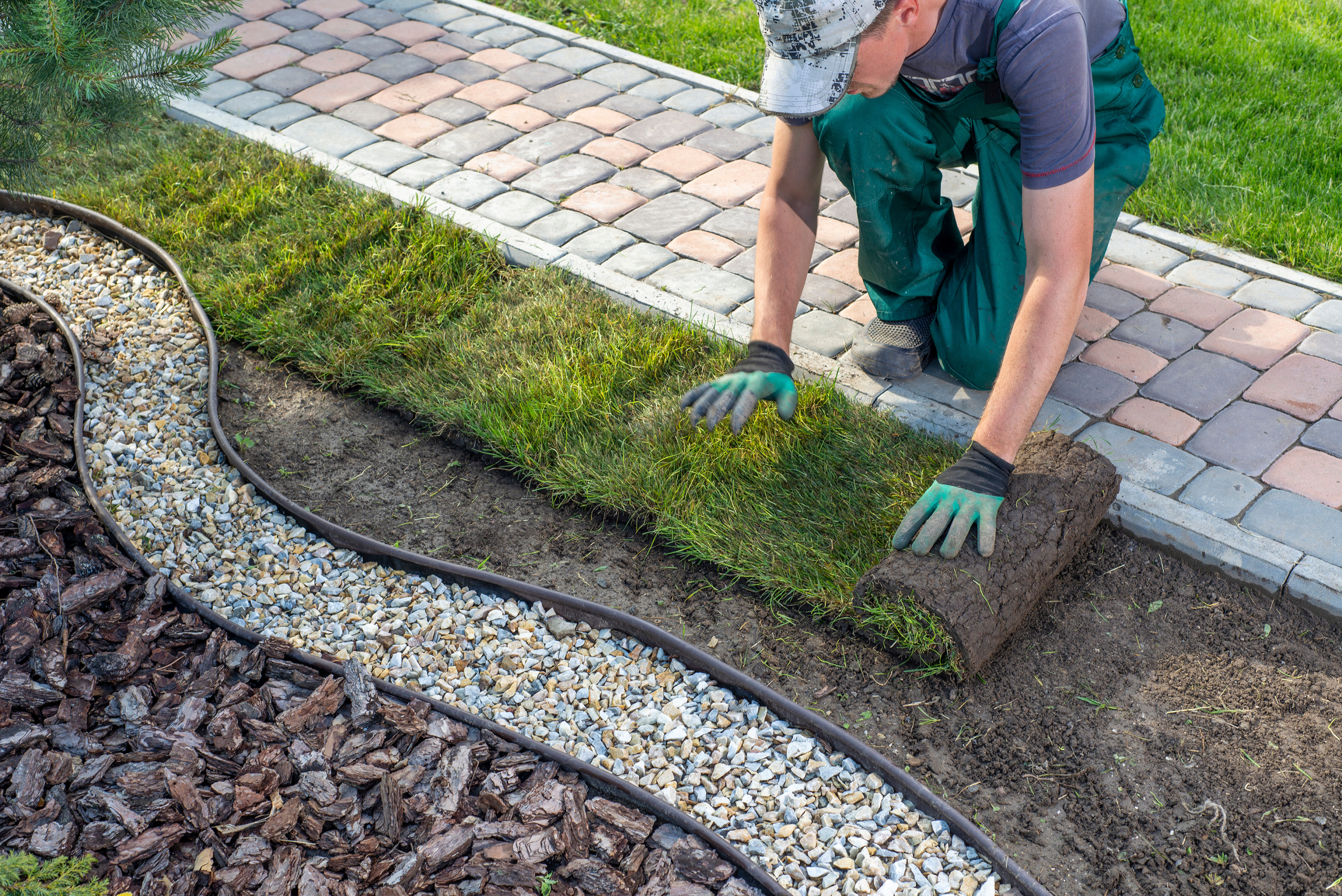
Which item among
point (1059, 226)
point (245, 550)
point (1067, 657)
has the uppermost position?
point (1059, 226)

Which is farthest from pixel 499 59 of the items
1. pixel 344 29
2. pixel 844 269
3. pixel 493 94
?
pixel 844 269

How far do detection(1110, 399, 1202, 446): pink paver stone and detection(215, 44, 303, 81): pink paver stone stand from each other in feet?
15.4

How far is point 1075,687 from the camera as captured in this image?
2.86 m

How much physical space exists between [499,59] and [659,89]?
0.97m

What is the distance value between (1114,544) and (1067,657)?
0.49 m

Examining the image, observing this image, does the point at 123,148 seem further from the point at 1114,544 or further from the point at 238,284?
the point at 1114,544

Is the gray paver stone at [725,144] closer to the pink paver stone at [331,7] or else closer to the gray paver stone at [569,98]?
the gray paver stone at [569,98]

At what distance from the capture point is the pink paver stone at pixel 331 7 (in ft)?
20.9

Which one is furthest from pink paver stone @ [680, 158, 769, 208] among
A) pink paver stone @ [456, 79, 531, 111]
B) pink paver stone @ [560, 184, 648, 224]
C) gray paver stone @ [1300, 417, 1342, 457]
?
gray paver stone @ [1300, 417, 1342, 457]

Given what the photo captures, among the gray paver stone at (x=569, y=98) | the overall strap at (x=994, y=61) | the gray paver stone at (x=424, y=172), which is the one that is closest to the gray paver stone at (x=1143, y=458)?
the overall strap at (x=994, y=61)

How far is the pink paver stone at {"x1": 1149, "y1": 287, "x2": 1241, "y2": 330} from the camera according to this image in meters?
3.99

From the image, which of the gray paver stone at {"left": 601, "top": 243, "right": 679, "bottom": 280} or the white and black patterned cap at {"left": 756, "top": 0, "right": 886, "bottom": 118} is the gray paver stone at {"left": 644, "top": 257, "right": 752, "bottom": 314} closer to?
the gray paver stone at {"left": 601, "top": 243, "right": 679, "bottom": 280}

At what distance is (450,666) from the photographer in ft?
9.42

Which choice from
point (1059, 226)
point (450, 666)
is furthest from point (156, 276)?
point (1059, 226)
